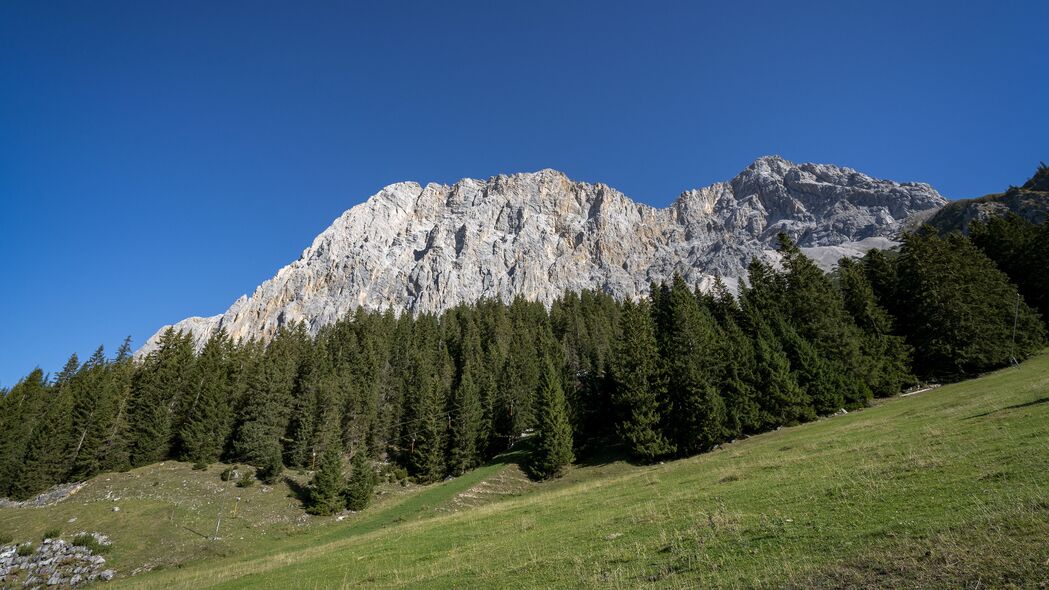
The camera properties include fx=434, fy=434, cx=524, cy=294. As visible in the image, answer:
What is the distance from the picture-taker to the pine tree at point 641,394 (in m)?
47.6

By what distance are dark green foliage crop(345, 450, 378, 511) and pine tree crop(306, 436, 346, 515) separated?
0.91 m

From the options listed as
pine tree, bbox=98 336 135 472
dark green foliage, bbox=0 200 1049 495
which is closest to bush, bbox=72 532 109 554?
dark green foliage, bbox=0 200 1049 495

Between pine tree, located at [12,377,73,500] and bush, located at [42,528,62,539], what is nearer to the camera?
bush, located at [42,528,62,539]

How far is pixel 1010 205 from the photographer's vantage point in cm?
14338

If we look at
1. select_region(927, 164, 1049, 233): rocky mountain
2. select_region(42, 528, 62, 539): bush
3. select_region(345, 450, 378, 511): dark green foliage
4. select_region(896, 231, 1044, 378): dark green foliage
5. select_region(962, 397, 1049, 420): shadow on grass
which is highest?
select_region(927, 164, 1049, 233): rocky mountain

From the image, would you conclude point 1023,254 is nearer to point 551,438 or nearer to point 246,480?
point 551,438

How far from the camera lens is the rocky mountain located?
13098cm

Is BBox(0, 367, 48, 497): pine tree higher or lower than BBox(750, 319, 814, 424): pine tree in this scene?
higher

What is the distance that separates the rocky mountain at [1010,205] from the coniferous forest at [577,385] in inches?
3804

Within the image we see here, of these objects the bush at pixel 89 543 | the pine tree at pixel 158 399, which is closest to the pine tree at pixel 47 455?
the pine tree at pixel 158 399

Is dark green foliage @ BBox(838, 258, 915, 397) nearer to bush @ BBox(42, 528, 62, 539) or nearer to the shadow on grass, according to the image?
the shadow on grass

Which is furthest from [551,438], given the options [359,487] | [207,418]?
[207,418]

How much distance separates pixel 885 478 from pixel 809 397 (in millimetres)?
38612

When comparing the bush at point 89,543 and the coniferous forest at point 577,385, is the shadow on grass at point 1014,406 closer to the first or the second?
the coniferous forest at point 577,385
